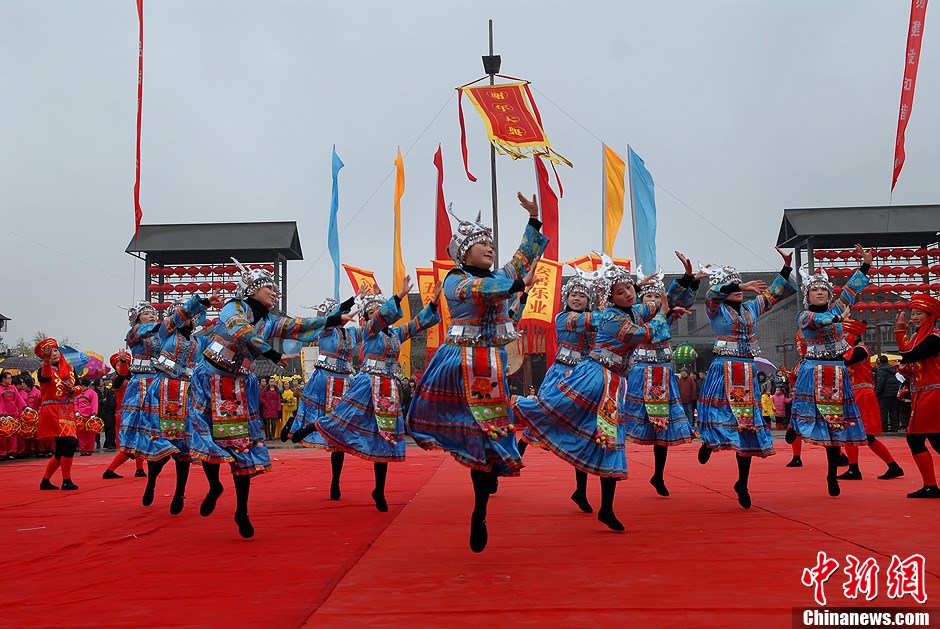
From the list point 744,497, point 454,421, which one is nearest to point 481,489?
point 454,421

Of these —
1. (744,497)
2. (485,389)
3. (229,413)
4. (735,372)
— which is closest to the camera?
(485,389)

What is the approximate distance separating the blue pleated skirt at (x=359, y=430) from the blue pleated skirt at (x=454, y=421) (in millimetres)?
2193

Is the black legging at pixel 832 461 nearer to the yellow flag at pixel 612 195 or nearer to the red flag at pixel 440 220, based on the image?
the yellow flag at pixel 612 195

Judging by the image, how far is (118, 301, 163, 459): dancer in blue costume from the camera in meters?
7.67

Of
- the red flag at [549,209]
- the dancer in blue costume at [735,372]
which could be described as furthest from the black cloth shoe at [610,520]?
the red flag at [549,209]

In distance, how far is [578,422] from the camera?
513 cm

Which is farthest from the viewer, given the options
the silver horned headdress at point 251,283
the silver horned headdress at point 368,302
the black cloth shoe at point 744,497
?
the silver horned headdress at point 368,302

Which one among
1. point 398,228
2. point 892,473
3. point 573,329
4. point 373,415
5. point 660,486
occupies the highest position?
point 398,228

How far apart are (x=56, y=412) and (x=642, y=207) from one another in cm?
1321

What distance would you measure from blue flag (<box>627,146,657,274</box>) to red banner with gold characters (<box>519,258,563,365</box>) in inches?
96.6

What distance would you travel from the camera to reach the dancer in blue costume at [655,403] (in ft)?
23.7

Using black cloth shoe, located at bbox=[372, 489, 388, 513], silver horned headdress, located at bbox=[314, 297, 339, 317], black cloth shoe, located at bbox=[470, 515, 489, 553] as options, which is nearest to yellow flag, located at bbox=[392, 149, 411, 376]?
silver horned headdress, located at bbox=[314, 297, 339, 317]

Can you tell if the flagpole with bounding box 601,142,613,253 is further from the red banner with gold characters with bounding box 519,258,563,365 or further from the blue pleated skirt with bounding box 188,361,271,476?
the blue pleated skirt with bounding box 188,361,271,476

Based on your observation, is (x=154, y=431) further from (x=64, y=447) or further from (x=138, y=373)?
(x=64, y=447)
